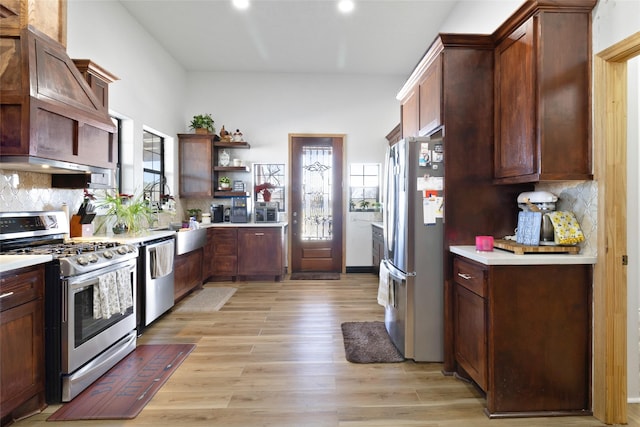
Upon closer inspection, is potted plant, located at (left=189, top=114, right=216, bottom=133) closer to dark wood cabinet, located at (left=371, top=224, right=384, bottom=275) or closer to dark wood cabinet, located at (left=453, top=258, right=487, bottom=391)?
dark wood cabinet, located at (left=371, top=224, right=384, bottom=275)

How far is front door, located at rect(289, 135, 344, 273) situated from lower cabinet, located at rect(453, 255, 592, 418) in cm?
400

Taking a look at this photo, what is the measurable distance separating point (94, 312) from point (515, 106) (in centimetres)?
302

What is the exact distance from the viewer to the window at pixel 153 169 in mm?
4562

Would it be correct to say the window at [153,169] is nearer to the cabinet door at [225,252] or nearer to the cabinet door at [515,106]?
the cabinet door at [225,252]

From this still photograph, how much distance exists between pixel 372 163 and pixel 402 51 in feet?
5.81

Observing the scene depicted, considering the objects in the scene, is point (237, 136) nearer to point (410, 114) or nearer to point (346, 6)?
point (346, 6)

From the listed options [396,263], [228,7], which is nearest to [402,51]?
[228,7]

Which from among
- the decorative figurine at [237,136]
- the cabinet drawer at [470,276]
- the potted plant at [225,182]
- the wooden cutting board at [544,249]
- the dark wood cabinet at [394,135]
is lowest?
the cabinet drawer at [470,276]

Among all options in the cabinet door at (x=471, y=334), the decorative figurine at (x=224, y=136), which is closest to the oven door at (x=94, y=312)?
the cabinet door at (x=471, y=334)

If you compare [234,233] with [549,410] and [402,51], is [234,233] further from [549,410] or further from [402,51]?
[549,410]

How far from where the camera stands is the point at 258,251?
203 inches

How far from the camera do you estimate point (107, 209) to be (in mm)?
3531

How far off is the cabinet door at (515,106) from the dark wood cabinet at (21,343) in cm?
291

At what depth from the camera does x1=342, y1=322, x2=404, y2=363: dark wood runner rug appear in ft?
8.58
